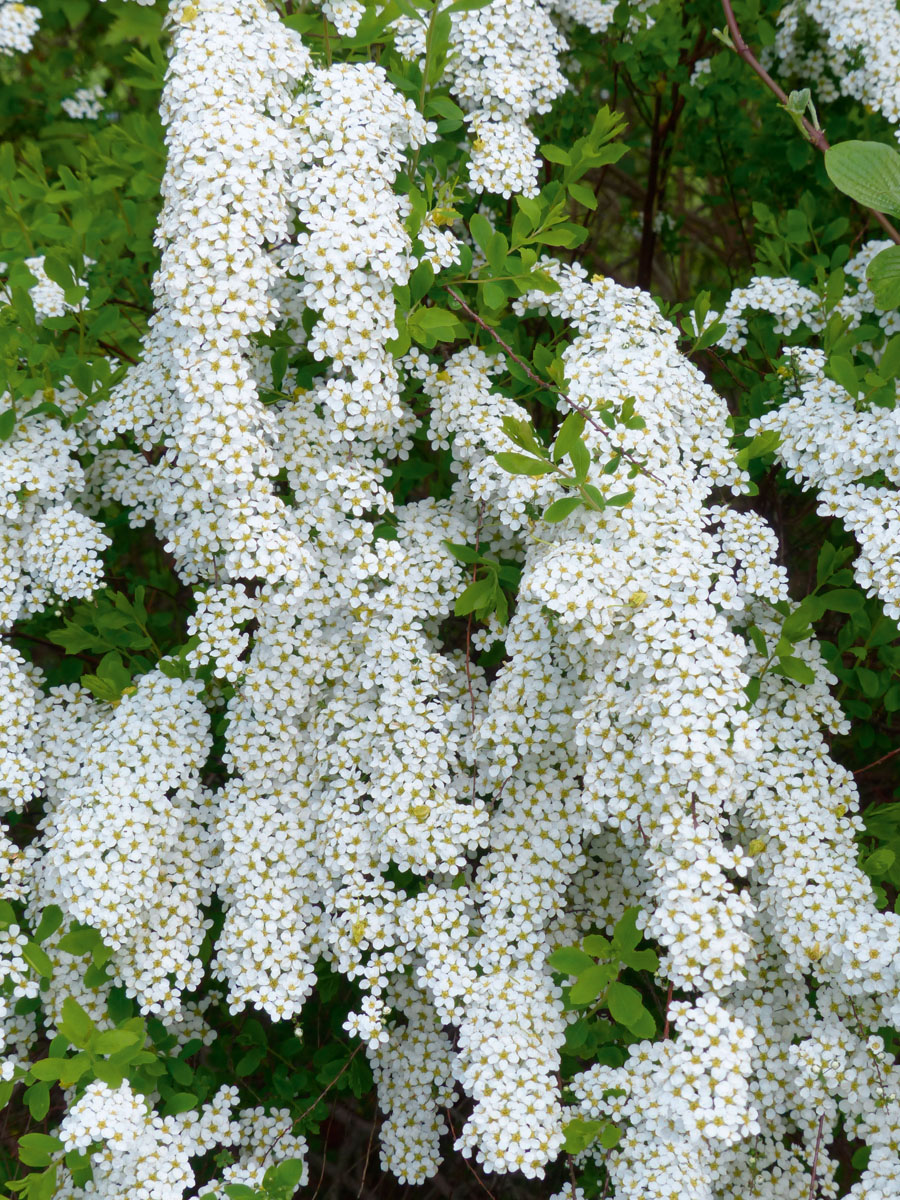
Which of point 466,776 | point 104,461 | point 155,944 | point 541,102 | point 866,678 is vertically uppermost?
point 541,102

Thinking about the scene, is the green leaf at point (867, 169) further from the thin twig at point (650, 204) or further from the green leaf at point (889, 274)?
the thin twig at point (650, 204)

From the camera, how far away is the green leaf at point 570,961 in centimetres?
246

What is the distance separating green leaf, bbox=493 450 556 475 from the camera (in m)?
2.49

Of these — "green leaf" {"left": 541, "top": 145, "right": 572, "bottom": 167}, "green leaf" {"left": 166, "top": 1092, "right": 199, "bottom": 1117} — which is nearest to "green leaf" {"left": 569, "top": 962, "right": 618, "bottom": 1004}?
"green leaf" {"left": 166, "top": 1092, "right": 199, "bottom": 1117}

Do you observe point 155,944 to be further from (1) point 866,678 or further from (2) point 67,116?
(2) point 67,116

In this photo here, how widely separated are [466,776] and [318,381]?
1094mm

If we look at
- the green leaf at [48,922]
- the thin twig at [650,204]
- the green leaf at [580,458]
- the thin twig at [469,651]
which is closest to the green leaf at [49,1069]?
the green leaf at [48,922]

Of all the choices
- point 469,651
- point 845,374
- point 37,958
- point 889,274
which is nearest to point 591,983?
point 469,651

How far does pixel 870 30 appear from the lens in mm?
3312

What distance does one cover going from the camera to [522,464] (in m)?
2.50

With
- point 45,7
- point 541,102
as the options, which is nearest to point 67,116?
point 45,7

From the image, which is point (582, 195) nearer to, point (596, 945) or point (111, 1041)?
point (596, 945)

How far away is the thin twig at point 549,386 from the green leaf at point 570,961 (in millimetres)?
1098

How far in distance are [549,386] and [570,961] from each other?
4.53 ft
